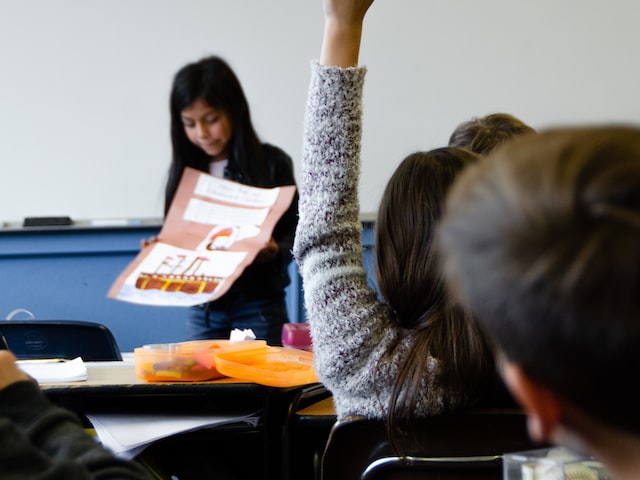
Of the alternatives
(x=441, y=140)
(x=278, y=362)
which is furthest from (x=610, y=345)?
(x=441, y=140)

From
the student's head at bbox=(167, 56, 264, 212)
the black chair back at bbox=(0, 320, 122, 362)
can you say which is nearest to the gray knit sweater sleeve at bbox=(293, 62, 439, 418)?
the black chair back at bbox=(0, 320, 122, 362)

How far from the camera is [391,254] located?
1.11 metres

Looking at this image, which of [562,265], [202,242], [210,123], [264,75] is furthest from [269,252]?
[562,265]

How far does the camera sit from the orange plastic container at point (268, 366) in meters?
1.30

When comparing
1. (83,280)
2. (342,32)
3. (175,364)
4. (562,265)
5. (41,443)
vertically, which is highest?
(342,32)

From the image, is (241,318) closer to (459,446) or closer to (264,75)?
(459,446)

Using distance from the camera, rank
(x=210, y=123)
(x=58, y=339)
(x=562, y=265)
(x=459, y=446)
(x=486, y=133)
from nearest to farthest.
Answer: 1. (x=562, y=265)
2. (x=459, y=446)
3. (x=486, y=133)
4. (x=58, y=339)
5. (x=210, y=123)

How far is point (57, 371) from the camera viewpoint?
142cm

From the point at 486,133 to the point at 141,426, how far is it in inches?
34.2

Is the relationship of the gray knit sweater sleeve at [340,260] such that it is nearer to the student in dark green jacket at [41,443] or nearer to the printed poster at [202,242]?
the student in dark green jacket at [41,443]

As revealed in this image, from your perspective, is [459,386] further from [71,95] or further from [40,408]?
[71,95]

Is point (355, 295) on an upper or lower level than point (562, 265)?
lower

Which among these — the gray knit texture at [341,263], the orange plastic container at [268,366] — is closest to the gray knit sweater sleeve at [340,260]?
the gray knit texture at [341,263]

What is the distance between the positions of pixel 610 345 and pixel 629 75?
2.96 m
